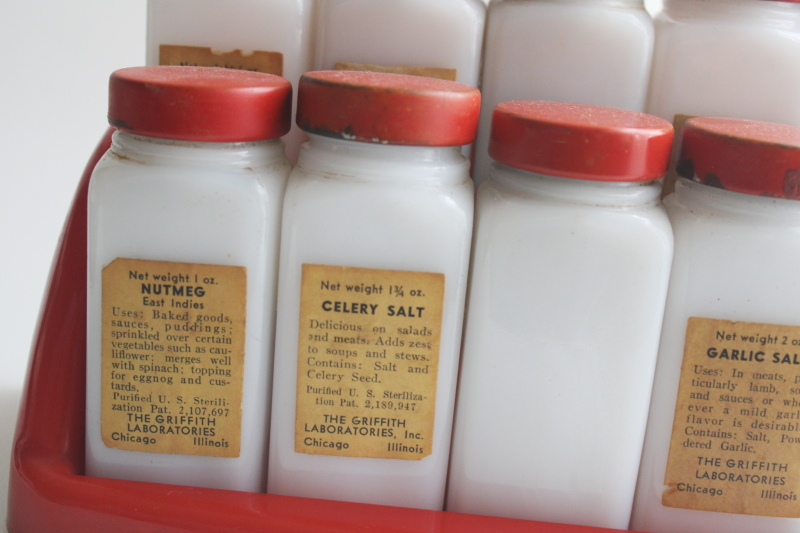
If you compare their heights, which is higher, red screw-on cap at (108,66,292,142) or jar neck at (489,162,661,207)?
red screw-on cap at (108,66,292,142)

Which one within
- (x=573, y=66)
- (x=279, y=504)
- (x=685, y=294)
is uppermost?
(x=573, y=66)

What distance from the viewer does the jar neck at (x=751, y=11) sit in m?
0.56

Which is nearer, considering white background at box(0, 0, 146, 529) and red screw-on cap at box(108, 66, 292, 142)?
red screw-on cap at box(108, 66, 292, 142)

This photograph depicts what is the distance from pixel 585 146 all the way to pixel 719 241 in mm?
113

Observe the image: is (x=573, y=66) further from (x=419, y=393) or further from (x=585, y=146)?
(x=419, y=393)

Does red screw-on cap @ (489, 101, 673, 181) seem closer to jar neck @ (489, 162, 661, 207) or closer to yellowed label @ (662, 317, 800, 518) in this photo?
jar neck @ (489, 162, 661, 207)

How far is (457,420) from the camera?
547 mm

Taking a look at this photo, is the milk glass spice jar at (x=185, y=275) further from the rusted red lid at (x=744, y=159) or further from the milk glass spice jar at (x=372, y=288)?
the rusted red lid at (x=744, y=159)

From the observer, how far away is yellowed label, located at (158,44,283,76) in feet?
1.91

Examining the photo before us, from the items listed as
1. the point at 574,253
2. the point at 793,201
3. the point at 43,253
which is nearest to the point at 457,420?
the point at 574,253

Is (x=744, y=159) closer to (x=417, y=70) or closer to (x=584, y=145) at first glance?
(x=584, y=145)

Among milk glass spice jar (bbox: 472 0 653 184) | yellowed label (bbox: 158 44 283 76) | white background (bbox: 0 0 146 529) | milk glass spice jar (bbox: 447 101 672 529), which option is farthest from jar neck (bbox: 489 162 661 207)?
white background (bbox: 0 0 146 529)

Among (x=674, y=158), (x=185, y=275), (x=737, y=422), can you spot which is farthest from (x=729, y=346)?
(x=185, y=275)

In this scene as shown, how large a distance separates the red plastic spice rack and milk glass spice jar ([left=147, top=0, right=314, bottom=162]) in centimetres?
24
